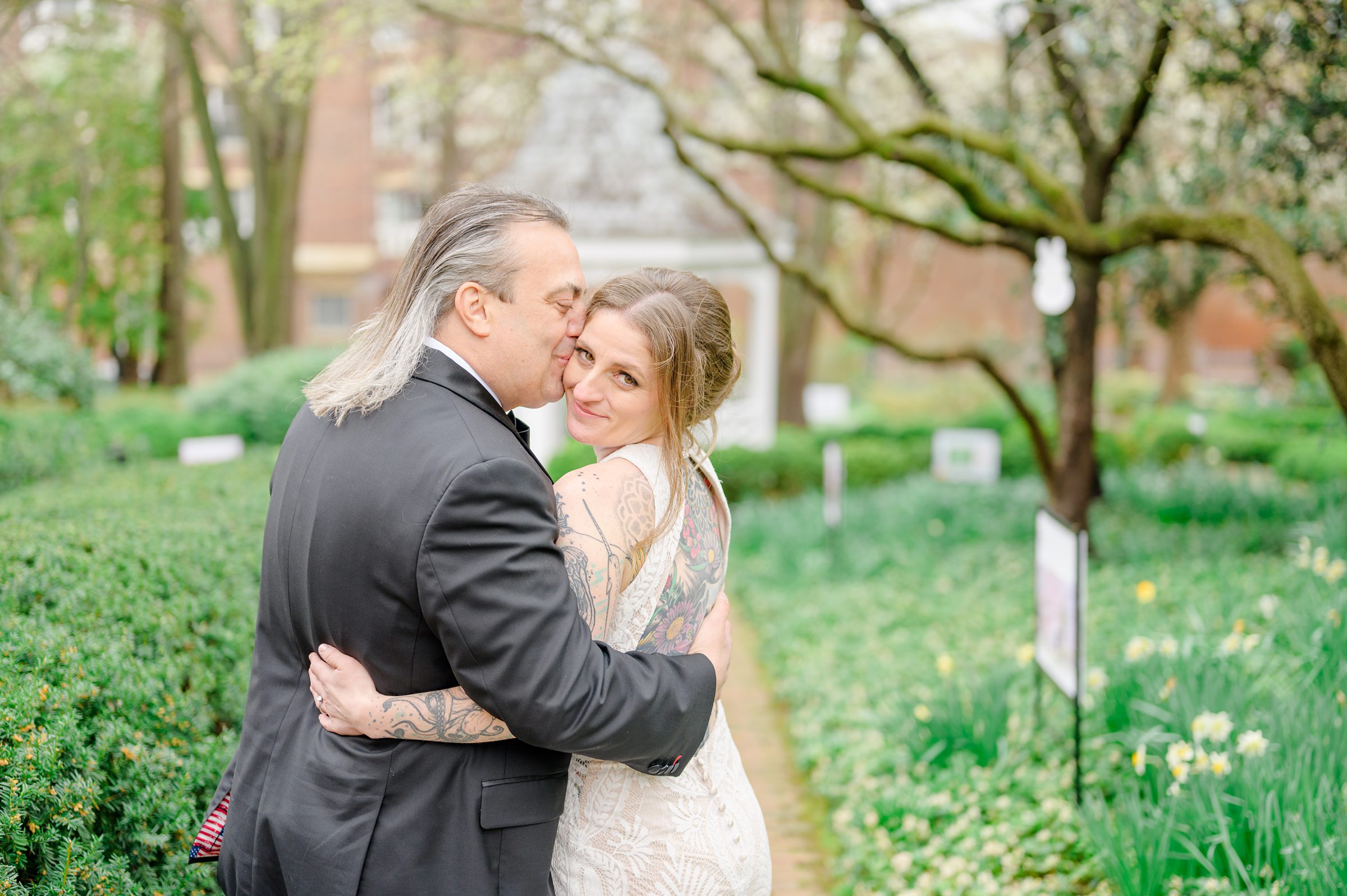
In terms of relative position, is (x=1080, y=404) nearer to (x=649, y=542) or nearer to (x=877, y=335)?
(x=877, y=335)

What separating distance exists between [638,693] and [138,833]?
143cm

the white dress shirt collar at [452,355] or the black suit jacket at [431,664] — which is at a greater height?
the white dress shirt collar at [452,355]

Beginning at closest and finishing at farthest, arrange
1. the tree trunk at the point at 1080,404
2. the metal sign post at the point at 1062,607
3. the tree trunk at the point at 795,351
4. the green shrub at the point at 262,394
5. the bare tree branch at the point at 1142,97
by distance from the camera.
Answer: the metal sign post at the point at 1062,607
the bare tree branch at the point at 1142,97
the tree trunk at the point at 1080,404
the green shrub at the point at 262,394
the tree trunk at the point at 795,351

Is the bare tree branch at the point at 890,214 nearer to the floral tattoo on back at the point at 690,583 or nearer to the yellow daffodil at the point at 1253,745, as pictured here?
the yellow daffodil at the point at 1253,745


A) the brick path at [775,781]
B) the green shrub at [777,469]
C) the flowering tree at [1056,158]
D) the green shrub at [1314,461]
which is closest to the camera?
the brick path at [775,781]

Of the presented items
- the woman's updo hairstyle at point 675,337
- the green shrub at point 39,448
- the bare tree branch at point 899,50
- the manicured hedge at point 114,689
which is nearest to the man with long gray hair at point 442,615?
the woman's updo hairstyle at point 675,337

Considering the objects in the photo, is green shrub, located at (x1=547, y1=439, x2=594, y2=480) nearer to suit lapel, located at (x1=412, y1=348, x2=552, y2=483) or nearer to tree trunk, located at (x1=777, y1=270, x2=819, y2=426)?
tree trunk, located at (x1=777, y1=270, x2=819, y2=426)

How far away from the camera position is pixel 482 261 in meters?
1.97

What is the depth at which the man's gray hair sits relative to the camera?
194 cm

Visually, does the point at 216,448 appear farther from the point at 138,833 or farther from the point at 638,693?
the point at 638,693

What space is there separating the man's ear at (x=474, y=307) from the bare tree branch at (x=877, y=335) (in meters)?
5.58

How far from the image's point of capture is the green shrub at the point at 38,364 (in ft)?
30.3

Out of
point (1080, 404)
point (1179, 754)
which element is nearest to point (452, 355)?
point (1179, 754)

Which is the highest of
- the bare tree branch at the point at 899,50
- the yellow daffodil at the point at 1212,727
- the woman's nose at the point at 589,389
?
the bare tree branch at the point at 899,50
